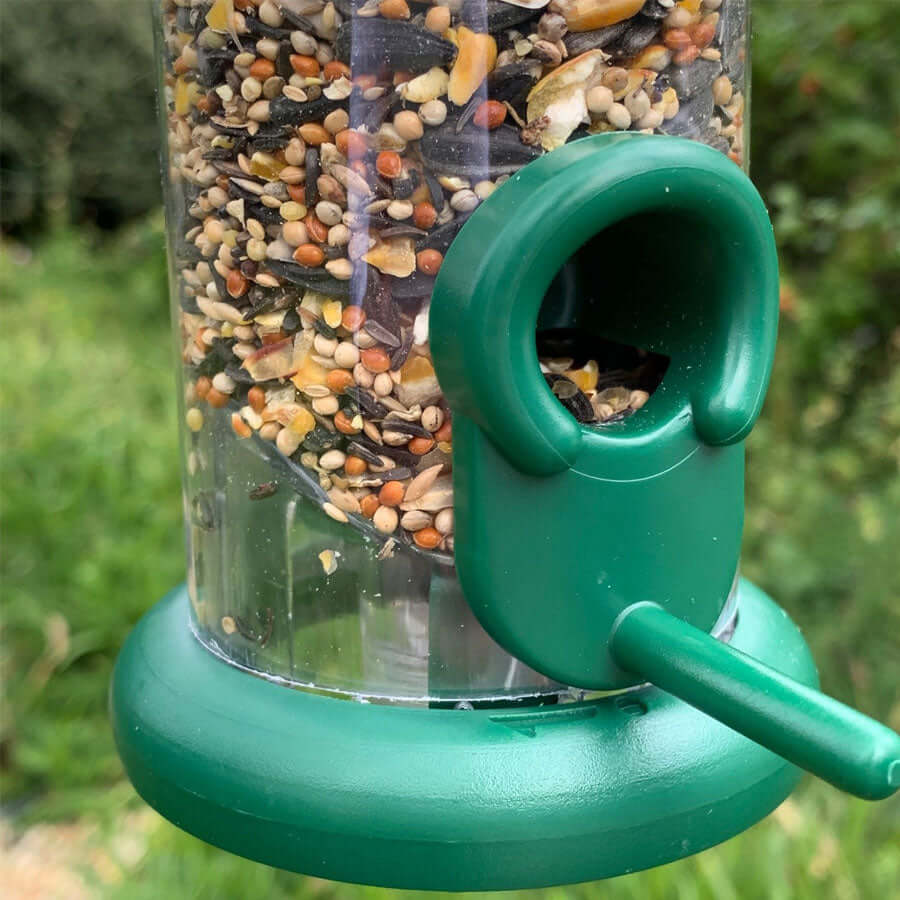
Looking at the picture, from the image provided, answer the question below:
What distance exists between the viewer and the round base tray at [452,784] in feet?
2.57

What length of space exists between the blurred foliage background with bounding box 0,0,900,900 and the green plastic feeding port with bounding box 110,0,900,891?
3.88 ft

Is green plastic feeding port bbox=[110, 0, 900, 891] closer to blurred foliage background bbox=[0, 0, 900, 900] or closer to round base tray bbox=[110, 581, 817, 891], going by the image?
round base tray bbox=[110, 581, 817, 891]

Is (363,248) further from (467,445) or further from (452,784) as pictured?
(452,784)

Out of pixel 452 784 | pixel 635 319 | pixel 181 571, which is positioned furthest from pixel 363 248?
pixel 181 571

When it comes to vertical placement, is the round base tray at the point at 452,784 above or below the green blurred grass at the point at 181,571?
above

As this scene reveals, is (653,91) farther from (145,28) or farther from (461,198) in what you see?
(145,28)

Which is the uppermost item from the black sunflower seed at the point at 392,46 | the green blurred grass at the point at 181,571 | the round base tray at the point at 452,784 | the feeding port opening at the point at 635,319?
the black sunflower seed at the point at 392,46

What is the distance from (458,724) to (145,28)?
19.9 ft

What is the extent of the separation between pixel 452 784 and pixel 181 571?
2.22m

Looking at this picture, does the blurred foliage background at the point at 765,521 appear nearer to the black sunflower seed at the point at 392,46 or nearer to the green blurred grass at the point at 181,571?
the green blurred grass at the point at 181,571

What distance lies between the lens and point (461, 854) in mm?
780

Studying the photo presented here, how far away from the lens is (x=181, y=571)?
291cm

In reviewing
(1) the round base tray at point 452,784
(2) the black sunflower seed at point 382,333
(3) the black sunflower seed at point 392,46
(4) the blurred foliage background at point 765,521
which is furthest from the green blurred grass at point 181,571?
(3) the black sunflower seed at point 392,46

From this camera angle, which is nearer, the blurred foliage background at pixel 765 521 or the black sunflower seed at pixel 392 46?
the black sunflower seed at pixel 392 46
